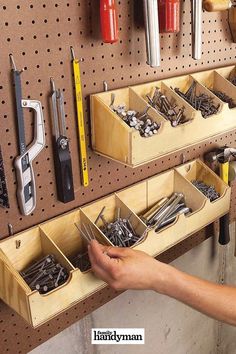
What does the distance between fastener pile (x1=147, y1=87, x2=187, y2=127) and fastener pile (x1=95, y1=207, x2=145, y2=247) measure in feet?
1.05

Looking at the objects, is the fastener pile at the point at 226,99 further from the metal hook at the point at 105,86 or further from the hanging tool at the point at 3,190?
the hanging tool at the point at 3,190

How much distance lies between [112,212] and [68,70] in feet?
1.52

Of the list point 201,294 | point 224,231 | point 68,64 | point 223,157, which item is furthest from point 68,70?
point 224,231

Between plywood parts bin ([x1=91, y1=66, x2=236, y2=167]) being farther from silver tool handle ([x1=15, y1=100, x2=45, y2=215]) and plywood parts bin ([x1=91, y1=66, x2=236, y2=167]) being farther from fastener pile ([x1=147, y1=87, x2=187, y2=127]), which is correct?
silver tool handle ([x1=15, y1=100, x2=45, y2=215])

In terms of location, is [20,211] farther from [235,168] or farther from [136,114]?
[235,168]

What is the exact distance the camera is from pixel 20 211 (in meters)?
1.04

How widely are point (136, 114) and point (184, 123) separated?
14 cm

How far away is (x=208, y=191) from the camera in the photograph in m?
1.43

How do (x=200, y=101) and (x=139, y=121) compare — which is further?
(x=200, y=101)

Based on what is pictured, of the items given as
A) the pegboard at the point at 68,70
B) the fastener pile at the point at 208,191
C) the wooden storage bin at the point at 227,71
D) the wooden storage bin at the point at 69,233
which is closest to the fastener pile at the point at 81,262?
the wooden storage bin at the point at 69,233

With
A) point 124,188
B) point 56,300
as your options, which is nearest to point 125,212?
point 124,188

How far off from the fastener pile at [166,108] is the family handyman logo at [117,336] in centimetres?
80

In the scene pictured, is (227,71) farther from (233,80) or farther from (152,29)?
(152,29)

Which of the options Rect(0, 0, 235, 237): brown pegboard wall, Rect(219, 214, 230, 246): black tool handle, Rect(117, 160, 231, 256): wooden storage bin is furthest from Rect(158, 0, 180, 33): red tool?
Rect(219, 214, 230, 246): black tool handle
